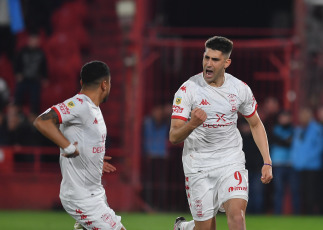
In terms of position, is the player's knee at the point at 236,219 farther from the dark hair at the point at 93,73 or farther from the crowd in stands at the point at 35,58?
the crowd in stands at the point at 35,58

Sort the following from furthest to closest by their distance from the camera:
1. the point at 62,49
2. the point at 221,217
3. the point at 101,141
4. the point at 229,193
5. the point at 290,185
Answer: the point at 62,49 → the point at 290,185 → the point at 221,217 → the point at 229,193 → the point at 101,141

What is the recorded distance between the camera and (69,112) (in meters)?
7.97

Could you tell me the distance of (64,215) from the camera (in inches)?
634

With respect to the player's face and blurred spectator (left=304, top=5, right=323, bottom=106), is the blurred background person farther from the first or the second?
the player's face

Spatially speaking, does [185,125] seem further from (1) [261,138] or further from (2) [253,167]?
A: (2) [253,167]

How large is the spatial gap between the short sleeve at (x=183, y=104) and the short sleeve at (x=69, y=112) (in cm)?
122

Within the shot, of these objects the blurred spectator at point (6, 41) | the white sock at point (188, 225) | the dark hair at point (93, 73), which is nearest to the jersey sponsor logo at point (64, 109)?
the dark hair at point (93, 73)

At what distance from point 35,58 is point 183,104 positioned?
974 centimetres

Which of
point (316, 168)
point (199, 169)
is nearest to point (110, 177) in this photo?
point (316, 168)

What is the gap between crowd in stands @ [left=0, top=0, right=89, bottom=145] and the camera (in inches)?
712

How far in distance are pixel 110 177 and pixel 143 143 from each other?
3.73 feet

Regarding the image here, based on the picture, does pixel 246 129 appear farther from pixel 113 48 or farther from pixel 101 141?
pixel 101 141

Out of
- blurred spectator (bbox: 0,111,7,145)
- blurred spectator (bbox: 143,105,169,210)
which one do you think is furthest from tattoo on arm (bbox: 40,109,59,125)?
blurred spectator (bbox: 0,111,7,145)

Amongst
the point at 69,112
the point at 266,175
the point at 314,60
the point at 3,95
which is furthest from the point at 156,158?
the point at 69,112
